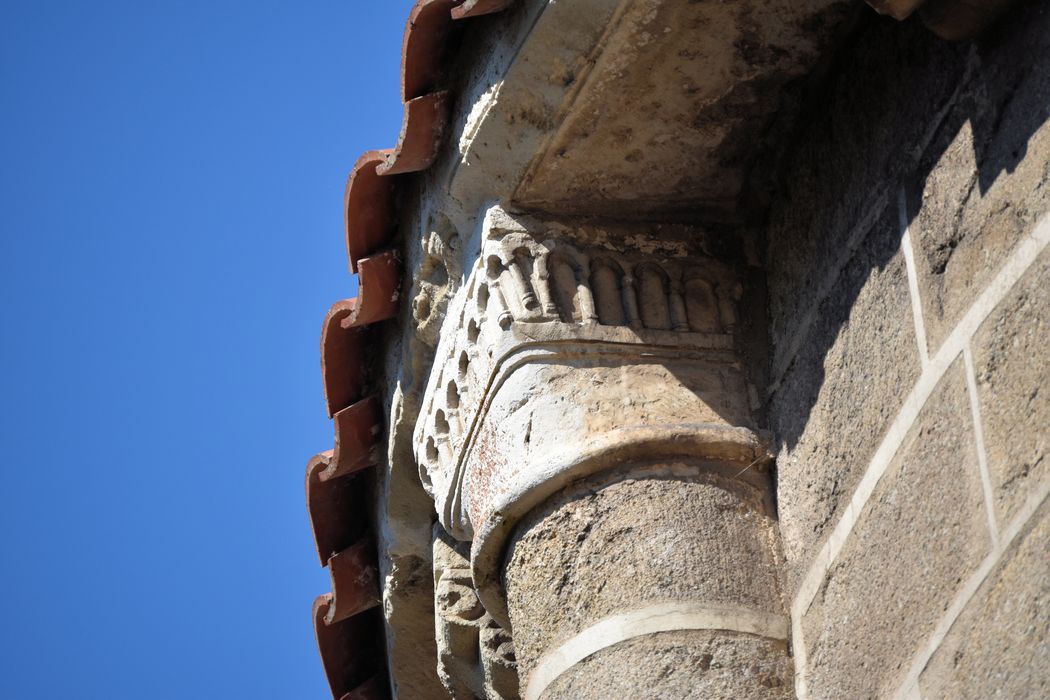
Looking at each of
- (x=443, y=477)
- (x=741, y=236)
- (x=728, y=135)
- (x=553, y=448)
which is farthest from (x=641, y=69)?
(x=443, y=477)

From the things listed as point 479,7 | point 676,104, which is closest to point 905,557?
point 676,104

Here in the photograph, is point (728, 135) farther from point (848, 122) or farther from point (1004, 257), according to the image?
point (1004, 257)

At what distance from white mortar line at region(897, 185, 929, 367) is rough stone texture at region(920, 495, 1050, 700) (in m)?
0.42

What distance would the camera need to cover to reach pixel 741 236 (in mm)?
3203

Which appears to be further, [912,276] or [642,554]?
[642,554]

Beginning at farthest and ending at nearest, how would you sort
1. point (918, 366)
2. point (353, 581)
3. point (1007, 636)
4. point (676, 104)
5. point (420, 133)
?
point (353, 581) → point (420, 133) → point (676, 104) → point (918, 366) → point (1007, 636)

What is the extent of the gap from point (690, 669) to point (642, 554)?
0.22m

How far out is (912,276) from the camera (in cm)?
259

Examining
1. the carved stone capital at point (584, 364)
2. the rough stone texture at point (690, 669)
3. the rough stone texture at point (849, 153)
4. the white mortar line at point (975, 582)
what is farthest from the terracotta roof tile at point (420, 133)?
the white mortar line at point (975, 582)

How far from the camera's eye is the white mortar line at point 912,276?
2.51 m

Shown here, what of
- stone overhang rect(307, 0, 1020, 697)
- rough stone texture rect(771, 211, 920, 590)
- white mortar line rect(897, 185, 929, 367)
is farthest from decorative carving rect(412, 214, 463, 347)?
white mortar line rect(897, 185, 929, 367)

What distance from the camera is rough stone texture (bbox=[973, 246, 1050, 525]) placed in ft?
7.21

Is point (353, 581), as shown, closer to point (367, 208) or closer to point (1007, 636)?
point (367, 208)

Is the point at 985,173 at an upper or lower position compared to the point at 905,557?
upper
